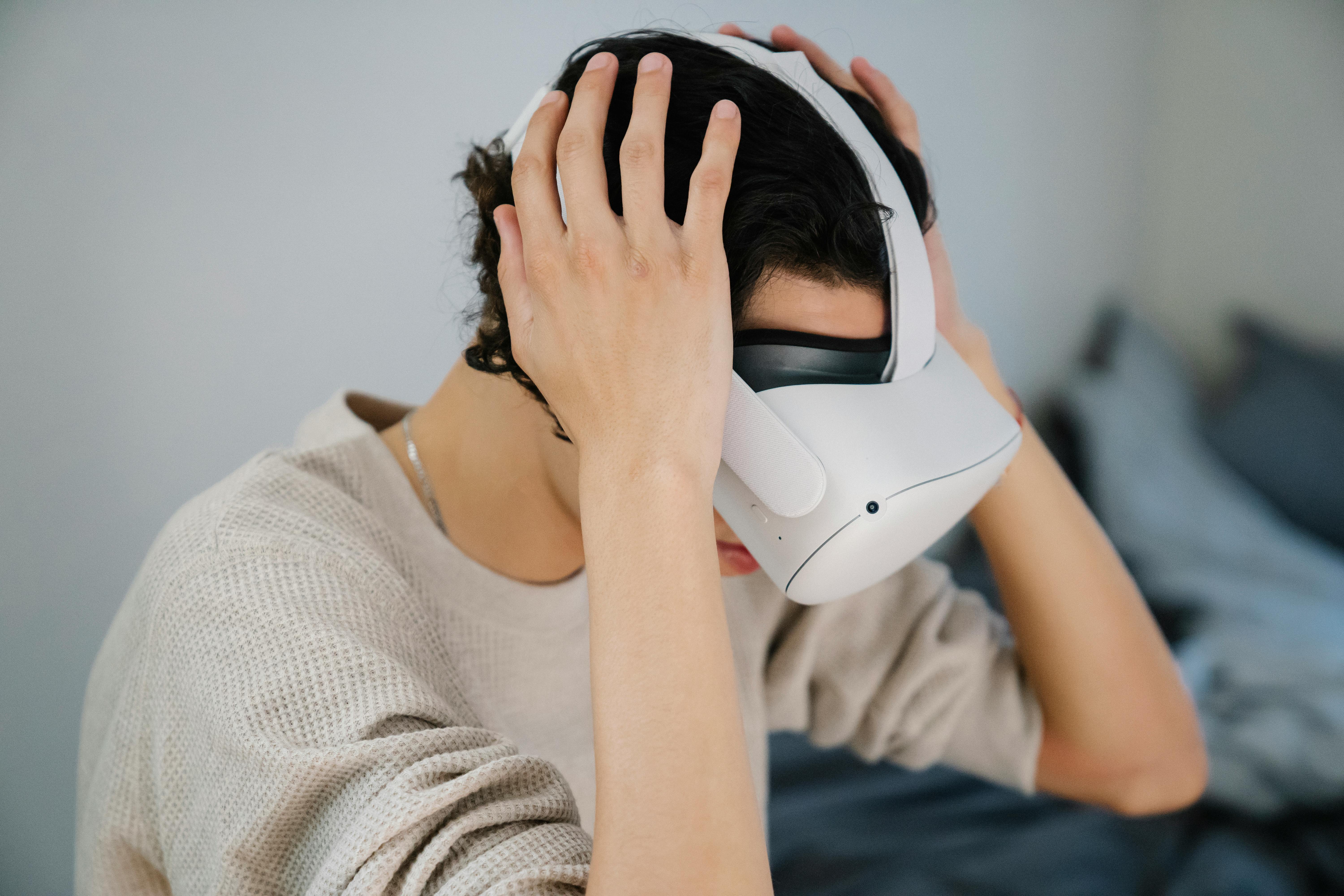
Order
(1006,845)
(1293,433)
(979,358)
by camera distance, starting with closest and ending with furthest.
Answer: (979,358), (1006,845), (1293,433)

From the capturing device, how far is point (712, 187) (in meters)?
0.57

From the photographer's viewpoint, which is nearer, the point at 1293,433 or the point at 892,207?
the point at 892,207

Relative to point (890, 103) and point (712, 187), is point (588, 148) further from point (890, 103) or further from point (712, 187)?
point (890, 103)

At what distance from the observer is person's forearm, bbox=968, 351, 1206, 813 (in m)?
0.91

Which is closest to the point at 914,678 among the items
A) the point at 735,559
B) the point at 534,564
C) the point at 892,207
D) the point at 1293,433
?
the point at 735,559

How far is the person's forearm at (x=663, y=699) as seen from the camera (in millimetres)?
503

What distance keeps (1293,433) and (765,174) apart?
6.89ft

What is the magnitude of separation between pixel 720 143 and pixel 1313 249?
2.47m

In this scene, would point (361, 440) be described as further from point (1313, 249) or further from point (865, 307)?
point (1313, 249)

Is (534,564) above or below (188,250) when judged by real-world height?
below

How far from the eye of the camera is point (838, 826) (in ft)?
4.61

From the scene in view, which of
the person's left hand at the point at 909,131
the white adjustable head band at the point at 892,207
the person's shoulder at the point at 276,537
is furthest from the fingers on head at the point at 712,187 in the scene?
the person's shoulder at the point at 276,537

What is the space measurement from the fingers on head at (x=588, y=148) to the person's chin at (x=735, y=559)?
1.02ft

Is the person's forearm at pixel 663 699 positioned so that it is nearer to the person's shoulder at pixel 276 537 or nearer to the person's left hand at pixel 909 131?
the person's shoulder at pixel 276 537
